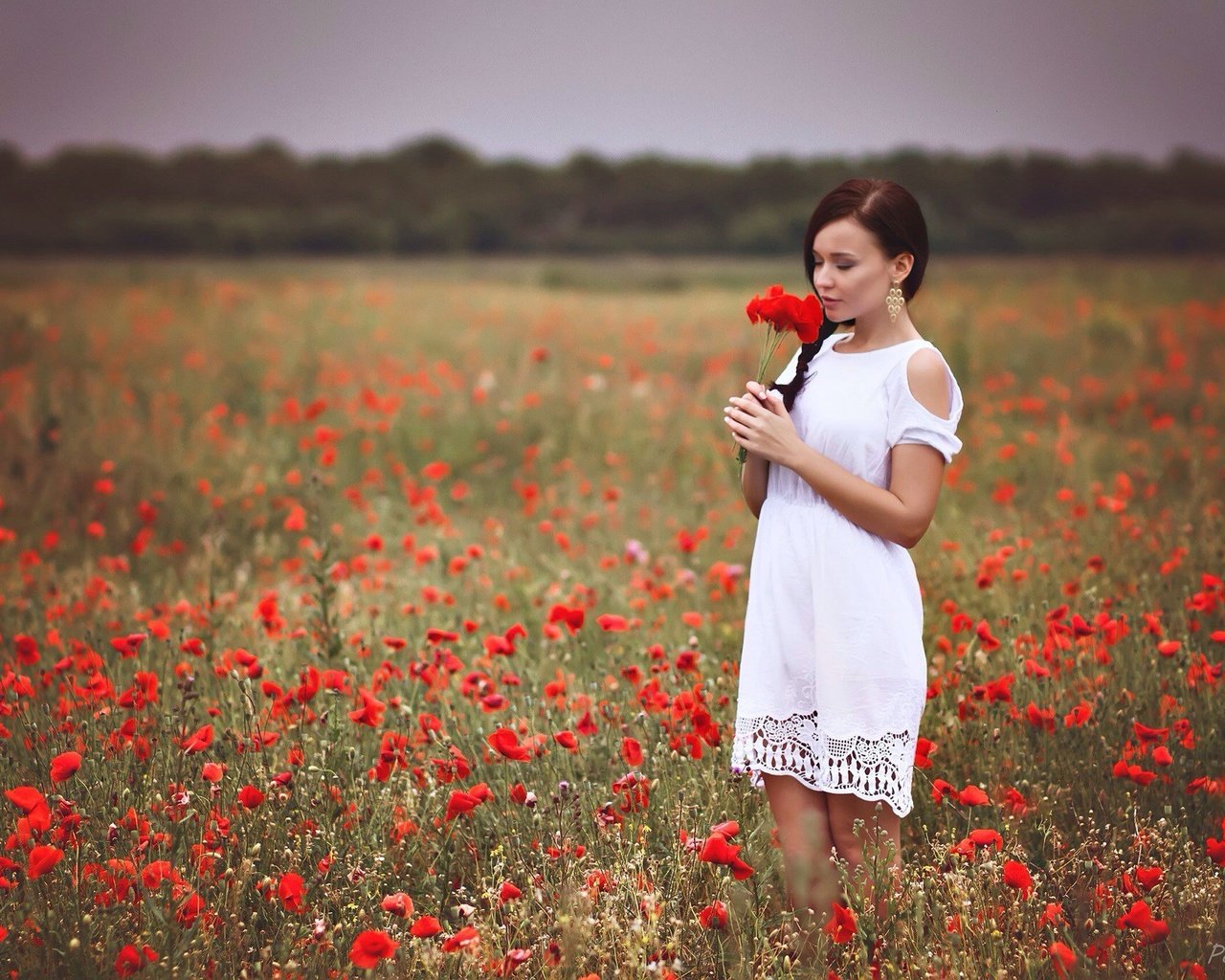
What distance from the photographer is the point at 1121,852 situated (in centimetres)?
251

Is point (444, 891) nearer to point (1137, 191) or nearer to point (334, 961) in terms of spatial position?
point (334, 961)

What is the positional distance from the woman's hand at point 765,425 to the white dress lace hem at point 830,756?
550mm

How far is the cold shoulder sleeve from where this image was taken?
2082 mm

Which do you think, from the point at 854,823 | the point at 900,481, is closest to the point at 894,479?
the point at 900,481

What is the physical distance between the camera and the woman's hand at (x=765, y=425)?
6.97 feet

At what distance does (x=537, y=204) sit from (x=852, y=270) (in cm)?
2427

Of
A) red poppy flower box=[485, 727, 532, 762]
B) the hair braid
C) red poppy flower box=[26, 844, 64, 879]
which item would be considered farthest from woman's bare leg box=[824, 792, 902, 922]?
red poppy flower box=[26, 844, 64, 879]

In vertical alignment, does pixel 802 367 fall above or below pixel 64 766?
above

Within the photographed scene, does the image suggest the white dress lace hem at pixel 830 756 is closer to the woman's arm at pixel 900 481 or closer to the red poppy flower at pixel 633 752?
the red poppy flower at pixel 633 752

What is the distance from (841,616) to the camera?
2.11m

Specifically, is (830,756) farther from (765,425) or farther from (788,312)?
(788,312)

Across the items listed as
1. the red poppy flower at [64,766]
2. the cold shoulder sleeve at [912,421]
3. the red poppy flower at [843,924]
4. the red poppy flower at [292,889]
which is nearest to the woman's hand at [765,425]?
the cold shoulder sleeve at [912,421]

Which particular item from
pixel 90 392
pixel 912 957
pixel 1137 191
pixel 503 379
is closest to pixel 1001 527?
pixel 912 957

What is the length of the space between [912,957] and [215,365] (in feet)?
25.6
